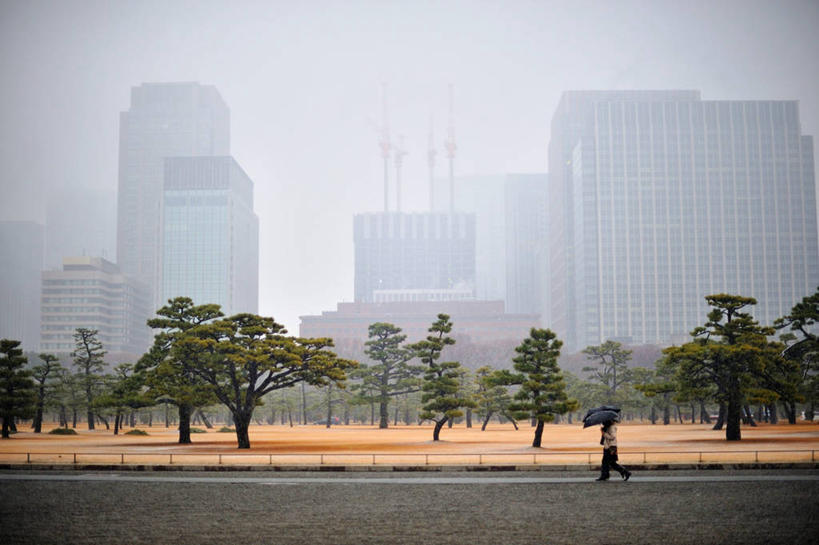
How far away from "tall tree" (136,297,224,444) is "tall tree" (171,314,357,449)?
0.73 m

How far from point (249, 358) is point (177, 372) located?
19.8 ft

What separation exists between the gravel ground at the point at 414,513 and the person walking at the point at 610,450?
Result: 1.68 ft

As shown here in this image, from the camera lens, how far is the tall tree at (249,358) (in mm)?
47562

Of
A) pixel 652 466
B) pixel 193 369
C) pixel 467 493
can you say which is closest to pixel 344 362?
pixel 193 369

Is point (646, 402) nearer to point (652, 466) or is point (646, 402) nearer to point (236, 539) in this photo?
point (652, 466)

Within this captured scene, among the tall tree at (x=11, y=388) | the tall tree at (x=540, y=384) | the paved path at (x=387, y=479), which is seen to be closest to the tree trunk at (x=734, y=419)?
the tall tree at (x=540, y=384)

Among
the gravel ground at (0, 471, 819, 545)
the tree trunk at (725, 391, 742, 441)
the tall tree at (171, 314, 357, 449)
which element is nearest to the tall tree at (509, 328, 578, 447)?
the tree trunk at (725, 391, 742, 441)

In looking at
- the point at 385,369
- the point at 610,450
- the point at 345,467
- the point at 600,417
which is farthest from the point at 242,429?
the point at 385,369

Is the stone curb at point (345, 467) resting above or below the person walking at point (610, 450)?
below

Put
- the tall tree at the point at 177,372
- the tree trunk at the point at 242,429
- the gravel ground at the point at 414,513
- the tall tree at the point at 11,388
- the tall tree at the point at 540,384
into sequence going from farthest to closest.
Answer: the tall tree at the point at 11,388
the tall tree at the point at 177,372
the tree trunk at the point at 242,429
the tall tree at the point at 540,384
the gravel ground at the point at 414,513

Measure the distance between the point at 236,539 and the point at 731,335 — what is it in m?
44.5

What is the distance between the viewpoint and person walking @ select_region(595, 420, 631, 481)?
79.4 feet

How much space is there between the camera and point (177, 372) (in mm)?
49906

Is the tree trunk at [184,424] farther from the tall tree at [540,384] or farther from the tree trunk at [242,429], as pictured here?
the tall tree at [540,384]
